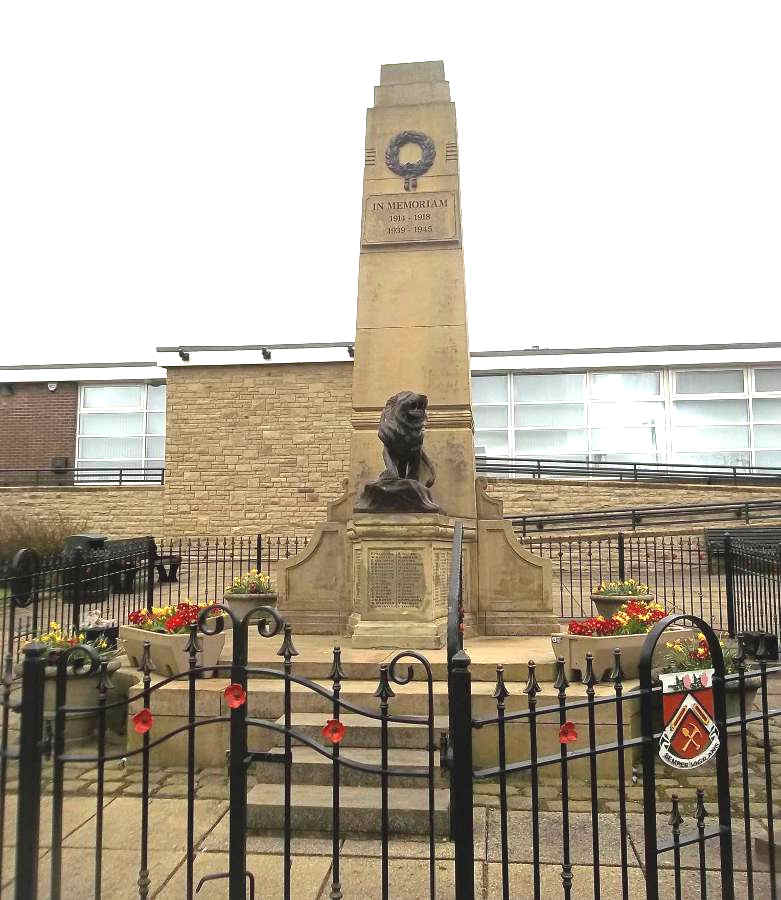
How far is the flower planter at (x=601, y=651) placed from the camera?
18.2ft

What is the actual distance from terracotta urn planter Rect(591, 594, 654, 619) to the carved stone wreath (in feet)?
17.0

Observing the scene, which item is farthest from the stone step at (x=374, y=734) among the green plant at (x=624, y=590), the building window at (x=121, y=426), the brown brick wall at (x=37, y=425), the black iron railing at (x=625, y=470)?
the brown brick wall at (x=37, y=425)

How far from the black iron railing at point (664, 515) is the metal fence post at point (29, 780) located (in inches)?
582

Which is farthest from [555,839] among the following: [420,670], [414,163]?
[414,163]

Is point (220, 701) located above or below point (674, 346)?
below

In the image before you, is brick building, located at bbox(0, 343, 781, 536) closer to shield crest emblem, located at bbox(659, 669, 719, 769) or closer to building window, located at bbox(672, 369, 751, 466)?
building window, located at bbox(672, 369, 751, 466)

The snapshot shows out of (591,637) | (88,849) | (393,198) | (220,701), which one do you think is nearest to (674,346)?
(393,198)

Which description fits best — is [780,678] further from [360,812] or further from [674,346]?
[674,346]

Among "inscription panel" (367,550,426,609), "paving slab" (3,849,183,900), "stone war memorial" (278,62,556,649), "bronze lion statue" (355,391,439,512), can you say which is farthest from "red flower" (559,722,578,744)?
"bronze lion statue" (355,391,439,512)

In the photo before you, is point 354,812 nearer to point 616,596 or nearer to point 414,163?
point 616,596

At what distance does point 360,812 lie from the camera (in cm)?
418

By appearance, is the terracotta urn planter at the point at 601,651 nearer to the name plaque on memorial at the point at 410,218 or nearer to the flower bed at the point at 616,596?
the flower bed at the point at 616,596

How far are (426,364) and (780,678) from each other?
5.12 metres

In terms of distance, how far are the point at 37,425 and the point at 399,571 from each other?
19798mm
